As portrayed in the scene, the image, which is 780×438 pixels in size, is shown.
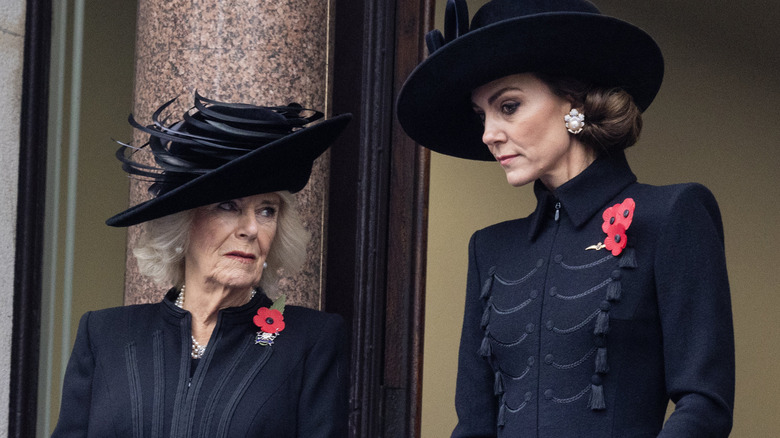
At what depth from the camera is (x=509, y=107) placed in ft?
8.57

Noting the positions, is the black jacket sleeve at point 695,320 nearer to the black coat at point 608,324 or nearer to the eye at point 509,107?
the black coat at point 608,324

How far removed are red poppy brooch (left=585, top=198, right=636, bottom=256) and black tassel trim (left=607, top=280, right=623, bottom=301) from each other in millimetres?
79

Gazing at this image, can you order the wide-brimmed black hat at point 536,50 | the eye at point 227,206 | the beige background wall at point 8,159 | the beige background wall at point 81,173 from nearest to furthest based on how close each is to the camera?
1. the wide-brimmed black hat at point 536,50
2. the eye at point 227,206
3. the beige background wall at point 8,159
4. the beige background wall at point 81,173

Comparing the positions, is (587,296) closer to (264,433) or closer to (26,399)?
(264,433)

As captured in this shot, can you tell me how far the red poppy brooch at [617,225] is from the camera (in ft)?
7.91

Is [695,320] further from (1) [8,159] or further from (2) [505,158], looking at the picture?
(1) [8,159]

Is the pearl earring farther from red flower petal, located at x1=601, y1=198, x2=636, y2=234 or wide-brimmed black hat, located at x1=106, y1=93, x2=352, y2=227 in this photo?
wide-brimmed black hat, located at x1=106, y1=93, x2=352, y2=227

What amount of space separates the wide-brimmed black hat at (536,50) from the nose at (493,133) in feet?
0.38

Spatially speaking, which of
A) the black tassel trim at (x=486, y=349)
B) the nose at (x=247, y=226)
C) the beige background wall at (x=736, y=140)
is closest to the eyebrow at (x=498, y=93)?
the black tassel trim at (x=486, y=349)

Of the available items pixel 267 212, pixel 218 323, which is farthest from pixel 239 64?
pixel 218 323

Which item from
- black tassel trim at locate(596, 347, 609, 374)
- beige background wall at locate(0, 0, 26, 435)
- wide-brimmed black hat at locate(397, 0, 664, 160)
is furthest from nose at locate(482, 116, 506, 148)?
beige background wall at locate(0, 0, 26, 435)

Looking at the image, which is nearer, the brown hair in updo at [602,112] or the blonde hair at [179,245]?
the brown hair in updo at [602,112]

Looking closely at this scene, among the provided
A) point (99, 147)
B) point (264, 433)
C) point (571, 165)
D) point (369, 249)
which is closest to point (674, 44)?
point (369, 249)

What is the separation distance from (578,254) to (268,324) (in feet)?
2.97
